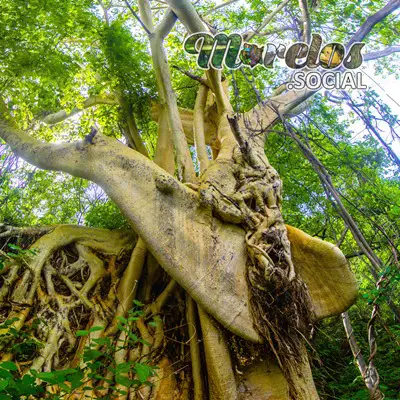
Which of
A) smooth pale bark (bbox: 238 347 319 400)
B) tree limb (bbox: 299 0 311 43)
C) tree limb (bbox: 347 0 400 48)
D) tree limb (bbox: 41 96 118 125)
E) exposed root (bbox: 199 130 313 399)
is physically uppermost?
tree limb (bbox: 41 96 118 125)

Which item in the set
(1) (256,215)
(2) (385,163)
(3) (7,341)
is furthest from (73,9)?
(2) (385,163)

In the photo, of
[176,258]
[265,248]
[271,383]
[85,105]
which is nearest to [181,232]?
[176,258]

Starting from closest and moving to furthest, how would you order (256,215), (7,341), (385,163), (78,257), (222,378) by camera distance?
(222,378) < (7,341) < (256,215) < (78,257) < (385,163)

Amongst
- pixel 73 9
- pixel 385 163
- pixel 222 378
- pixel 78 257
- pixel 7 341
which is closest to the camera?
pixel 222 378

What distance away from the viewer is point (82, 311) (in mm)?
3383

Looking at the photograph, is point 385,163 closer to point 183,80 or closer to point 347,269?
point 347,269

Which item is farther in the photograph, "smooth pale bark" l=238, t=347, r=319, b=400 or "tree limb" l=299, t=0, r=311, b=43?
"tree limb" l=299, t=0, r=311, b=43

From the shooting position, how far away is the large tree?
2.61 meters

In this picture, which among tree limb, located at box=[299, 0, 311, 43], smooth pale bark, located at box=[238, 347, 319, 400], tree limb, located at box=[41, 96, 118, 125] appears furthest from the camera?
tree limb, located at box=[41, 96, 118, 125]

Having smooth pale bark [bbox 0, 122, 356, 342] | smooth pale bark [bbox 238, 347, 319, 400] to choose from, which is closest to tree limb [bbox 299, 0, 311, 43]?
smooth pale bark [bbox 0, 122, 356, 342]

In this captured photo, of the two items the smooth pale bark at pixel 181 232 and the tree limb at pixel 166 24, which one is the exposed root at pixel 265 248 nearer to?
the smooth pale bark at pixel 181 232

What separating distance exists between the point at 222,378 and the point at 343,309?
1203 millimetres

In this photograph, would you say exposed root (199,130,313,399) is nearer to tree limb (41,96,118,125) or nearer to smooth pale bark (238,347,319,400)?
smooth pale bark (238,347,319,400)

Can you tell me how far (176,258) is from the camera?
276cm
